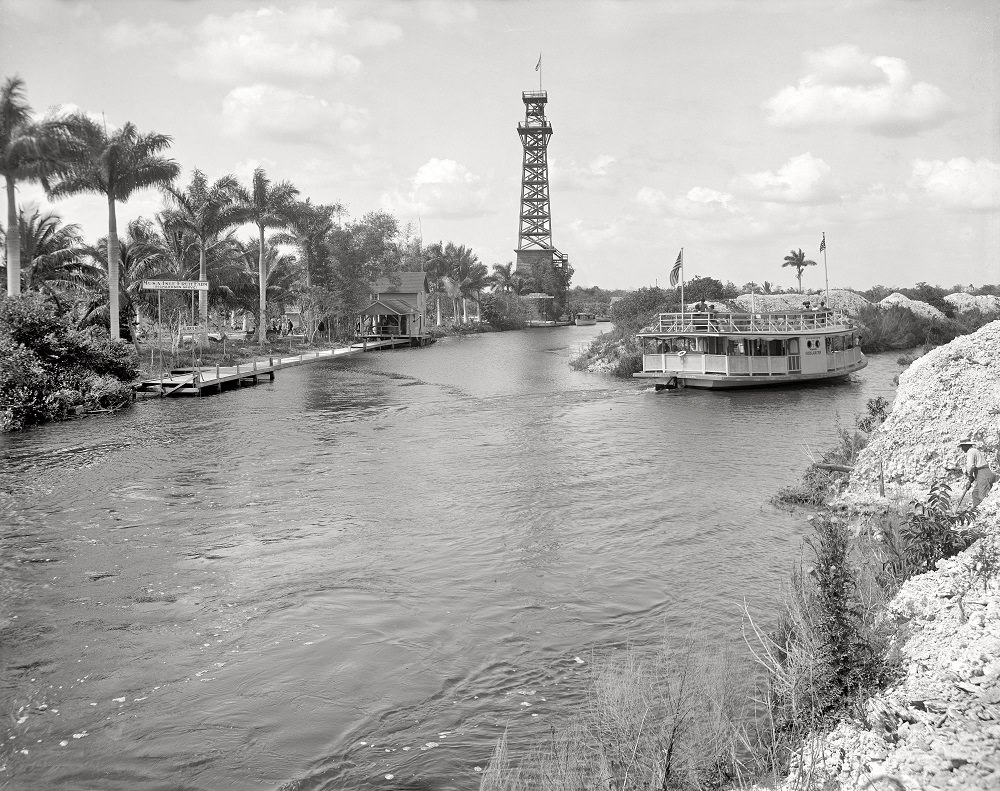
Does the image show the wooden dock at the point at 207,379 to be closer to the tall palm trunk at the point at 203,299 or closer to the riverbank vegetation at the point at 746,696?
the tall palm trunk at the point at 203,299

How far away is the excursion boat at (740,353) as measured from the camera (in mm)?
40438

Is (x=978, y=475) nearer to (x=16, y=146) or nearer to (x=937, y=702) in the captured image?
(x=937, y=702)

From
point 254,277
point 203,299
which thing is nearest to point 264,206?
point 254,277

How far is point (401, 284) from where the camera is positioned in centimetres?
9475

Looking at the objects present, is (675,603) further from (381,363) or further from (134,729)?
(381,363)

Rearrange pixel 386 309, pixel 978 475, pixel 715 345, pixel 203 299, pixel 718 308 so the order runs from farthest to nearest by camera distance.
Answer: pixel 386 309 < pixel 718 308 < pixel 203 299 < pixel 715 345 < pixel 978 475

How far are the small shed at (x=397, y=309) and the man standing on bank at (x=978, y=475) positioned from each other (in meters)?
76.8

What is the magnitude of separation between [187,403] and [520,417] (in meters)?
14.1

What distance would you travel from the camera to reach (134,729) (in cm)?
872

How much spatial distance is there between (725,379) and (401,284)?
59.9 meters

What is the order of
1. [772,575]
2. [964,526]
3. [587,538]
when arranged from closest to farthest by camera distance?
[964,526], [772,575], [587,538]

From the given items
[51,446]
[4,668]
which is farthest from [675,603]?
[51,446]

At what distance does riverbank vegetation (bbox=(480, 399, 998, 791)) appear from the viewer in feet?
22.4

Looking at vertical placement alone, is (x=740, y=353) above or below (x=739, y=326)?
below
